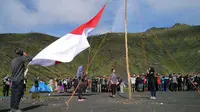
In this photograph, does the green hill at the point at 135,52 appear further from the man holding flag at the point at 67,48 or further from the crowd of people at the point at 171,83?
the man holding flag at the point at 67,48

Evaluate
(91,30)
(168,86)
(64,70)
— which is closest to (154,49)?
(64,70)

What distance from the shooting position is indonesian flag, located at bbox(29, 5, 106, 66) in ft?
44.7

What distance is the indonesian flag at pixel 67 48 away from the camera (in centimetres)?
1362

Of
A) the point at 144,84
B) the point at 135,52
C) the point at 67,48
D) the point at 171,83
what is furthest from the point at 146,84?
the point at 135,52

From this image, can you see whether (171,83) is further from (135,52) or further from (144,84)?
(135,52)

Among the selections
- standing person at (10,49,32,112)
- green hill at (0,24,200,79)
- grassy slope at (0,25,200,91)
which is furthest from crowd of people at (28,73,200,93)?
green hill at (0,24,200,79)

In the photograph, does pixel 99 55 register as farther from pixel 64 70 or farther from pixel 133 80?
pixel 133 80

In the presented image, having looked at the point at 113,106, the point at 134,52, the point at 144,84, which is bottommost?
the point at 113,106

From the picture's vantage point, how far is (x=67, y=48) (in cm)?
1379

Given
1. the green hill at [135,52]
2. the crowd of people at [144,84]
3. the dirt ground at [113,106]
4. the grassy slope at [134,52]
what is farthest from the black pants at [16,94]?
the green hill at [135,52]

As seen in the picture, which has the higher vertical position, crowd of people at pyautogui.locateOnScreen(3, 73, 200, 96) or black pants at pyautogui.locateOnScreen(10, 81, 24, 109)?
crowd of people at pyautogui.locateOnScreen(3, 73, 200, 96)

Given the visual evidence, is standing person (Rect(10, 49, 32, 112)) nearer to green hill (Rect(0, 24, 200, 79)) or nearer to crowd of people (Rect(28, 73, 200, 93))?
crowd of people (Rect(28, 73, 200, 93))

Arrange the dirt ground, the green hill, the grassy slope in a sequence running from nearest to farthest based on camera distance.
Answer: the dirt ground → the green hill → the grassy slope

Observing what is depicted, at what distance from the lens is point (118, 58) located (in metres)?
108
